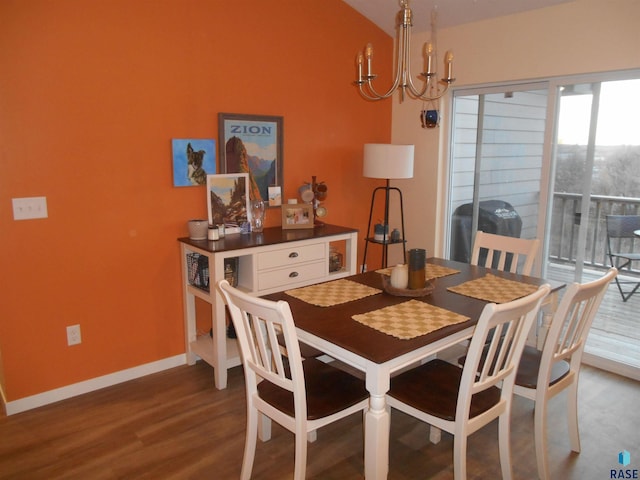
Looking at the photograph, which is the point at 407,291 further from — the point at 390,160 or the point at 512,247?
the point at 390,160

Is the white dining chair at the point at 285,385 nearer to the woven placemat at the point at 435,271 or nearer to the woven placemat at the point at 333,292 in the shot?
the woven placemat at the point at 333,292

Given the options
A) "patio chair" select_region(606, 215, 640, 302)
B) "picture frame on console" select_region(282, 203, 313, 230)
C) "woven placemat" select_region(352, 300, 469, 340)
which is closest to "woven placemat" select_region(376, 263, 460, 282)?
"woven placemat" select_region(352, 300, 469, 340)

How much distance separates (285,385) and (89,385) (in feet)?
5.51

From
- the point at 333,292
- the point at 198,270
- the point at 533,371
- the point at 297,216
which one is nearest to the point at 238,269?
the point at 198,270

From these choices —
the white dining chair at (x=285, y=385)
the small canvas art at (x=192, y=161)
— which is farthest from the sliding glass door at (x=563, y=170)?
the white dining chair at (x=285, y=385)

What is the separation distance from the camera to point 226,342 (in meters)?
3.20

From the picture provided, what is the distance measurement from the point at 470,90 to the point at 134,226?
2.69 meters

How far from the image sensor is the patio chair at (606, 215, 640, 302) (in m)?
3.17

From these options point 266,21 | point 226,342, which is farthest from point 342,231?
point 266,21

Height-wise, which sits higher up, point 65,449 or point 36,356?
point 36,356

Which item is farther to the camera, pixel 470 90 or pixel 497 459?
Result: pixel 470 90

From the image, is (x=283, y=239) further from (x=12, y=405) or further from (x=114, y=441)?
(x=12, y=405)

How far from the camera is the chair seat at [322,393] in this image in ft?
6.37

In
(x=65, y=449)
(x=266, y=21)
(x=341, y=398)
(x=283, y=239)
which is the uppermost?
(x=266, y=21)
